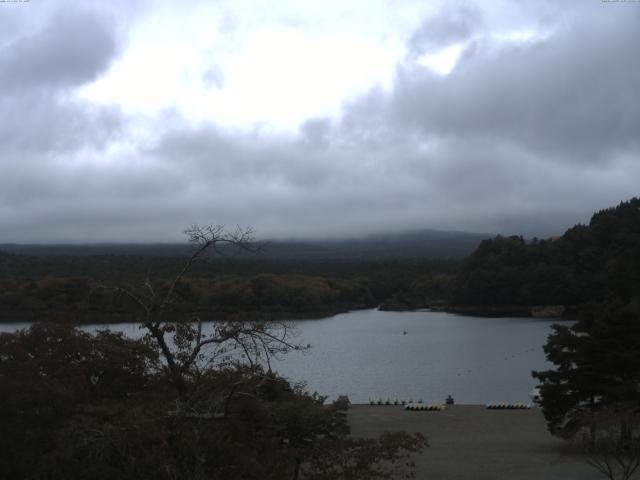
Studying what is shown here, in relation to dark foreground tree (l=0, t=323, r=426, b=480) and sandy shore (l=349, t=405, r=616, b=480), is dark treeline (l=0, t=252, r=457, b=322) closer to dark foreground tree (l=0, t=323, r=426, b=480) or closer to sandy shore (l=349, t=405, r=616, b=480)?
sandy shore (l=349, t=405, r=616, b=480)

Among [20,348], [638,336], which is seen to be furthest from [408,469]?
[20,348]

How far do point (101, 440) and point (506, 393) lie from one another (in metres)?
29.8

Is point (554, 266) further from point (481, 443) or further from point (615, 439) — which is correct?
point (615, 439)

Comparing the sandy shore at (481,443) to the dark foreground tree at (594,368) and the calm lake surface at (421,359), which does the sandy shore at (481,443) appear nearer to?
the dark foreground tree at (594,368)

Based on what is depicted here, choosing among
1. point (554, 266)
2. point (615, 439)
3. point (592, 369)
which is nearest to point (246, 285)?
point (554, 266)

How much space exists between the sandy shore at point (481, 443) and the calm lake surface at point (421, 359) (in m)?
4.63

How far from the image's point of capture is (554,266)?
86500 mm

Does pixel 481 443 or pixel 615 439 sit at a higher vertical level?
pixel 615 439

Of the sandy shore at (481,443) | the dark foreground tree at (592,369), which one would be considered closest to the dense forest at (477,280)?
the sandy shore at (481,443)

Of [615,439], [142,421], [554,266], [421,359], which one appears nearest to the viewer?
[142,421]

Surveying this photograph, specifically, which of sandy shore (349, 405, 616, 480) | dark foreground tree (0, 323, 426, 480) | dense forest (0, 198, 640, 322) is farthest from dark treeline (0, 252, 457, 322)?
dark foreground tree (0, 323, 426, 480)

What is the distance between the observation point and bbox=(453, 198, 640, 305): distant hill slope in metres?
83.0

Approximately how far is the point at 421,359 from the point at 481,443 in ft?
90.1

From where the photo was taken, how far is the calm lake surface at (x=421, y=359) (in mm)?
37031
